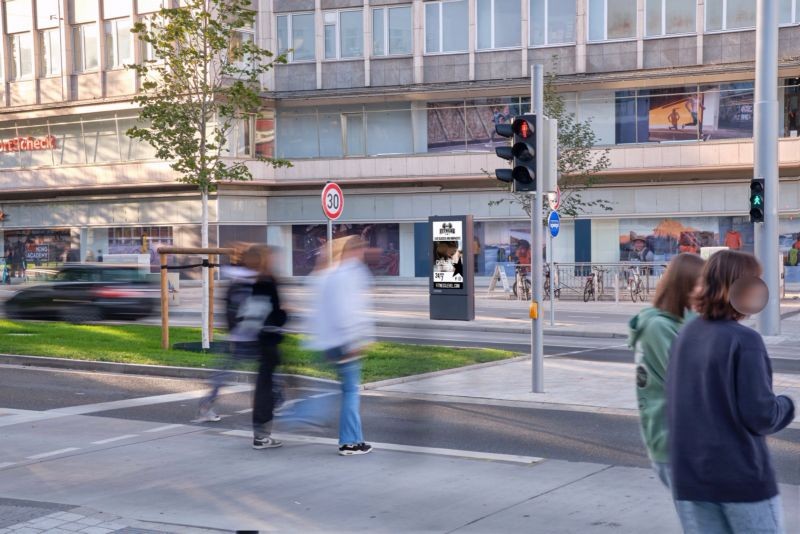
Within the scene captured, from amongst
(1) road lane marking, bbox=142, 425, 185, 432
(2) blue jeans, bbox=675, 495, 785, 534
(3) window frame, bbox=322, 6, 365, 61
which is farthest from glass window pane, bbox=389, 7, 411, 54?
(2) blue jeans, bbox=675, 495, 785, 534

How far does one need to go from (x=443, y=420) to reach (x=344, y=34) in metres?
33.9

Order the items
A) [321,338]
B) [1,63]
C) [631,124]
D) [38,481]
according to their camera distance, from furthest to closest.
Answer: [1,63], [631,124], [321,338], [38,481]

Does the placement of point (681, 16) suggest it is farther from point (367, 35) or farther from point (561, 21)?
point (367, 35)

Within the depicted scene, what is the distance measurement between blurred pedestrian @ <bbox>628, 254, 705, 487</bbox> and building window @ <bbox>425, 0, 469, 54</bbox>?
37.0 metres

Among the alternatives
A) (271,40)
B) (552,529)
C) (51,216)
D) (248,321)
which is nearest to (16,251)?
(51,216)

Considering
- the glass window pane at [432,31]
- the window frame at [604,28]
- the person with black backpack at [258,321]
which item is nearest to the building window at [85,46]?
the glass window pane at [432,31]

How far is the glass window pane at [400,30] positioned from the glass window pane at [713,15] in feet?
37.4

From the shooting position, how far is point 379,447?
345 inches

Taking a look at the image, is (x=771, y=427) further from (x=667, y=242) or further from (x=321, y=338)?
(x=667, y=242)

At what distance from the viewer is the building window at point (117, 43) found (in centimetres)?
4438

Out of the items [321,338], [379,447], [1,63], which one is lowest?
[379,447]

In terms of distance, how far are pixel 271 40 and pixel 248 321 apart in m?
35.9

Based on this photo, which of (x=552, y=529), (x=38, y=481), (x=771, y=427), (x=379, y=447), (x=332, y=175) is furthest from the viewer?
(x=332, y=175)

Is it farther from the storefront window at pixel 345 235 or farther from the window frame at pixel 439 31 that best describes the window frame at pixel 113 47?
the window frame at pixel 439 31
